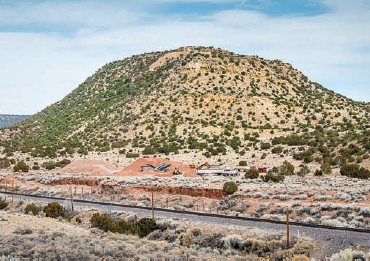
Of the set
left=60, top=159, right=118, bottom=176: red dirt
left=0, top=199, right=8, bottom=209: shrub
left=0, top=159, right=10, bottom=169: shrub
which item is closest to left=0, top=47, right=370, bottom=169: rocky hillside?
left=0, top=159, right=10, bottom=169: shrub

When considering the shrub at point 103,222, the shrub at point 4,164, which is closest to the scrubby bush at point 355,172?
the shrub at point 103,222

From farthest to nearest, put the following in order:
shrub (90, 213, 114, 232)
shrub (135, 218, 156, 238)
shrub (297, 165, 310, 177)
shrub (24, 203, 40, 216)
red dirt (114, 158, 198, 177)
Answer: red dirt (114, 158, 198, 177), shrub (297, 165, 310, 177), shrub (24, 203, 40, 216), shrub (90, 213, 114, 232), shrub (135, 218, 156, 238)

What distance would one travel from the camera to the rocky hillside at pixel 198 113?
67.8 metres

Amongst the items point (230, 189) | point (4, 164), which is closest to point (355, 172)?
point (230, 189)

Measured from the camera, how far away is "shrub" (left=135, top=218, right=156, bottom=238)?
20281 mm

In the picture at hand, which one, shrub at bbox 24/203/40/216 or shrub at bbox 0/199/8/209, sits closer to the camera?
shrub at bbox 24/203/40/216

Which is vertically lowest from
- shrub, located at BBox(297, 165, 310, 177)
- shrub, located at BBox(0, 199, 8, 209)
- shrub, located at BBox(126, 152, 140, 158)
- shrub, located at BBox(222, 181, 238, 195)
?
shrub, located at BBox(0, 199, 8, 209)

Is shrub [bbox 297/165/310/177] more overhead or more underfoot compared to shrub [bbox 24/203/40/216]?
more overhead

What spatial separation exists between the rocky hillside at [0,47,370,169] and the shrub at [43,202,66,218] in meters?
36.0

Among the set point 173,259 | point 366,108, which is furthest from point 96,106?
point 173,259

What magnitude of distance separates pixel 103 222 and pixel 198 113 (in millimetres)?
57180

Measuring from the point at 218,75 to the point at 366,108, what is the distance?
30.6 meters

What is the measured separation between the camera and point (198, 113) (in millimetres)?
78125

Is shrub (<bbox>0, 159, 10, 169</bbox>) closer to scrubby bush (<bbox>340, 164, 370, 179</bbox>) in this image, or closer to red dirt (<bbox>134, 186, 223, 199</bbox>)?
red dirt (<bbox>134, 186, 223, 199</bbox>)
